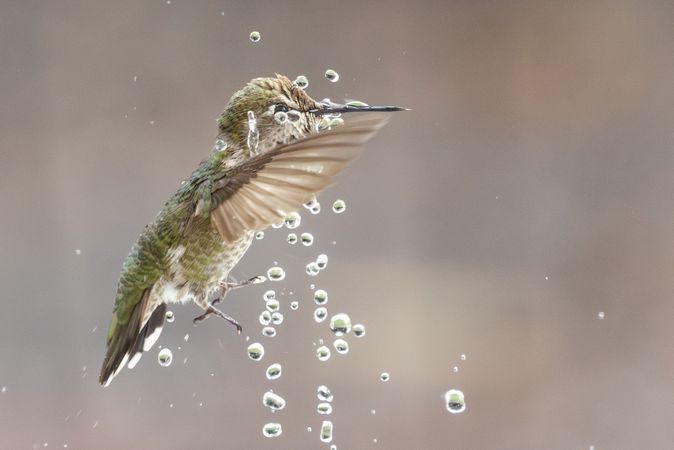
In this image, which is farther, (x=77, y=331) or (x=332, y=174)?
(x=77, y=331)

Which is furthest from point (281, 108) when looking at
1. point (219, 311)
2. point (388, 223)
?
point (388, 223)

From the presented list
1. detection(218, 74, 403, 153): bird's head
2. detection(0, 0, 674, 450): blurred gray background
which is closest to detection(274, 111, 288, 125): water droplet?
detection(218, 74, 403, 153): bird's head

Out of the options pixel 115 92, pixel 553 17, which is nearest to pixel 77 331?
pixel 115 92

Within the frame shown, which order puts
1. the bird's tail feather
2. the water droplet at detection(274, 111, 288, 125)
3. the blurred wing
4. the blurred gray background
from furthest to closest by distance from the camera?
1. the blurred gray background
2. the bird's tail feather
3. the water droplet at detection(274, 111, 288, 125)
4. the blurred wing

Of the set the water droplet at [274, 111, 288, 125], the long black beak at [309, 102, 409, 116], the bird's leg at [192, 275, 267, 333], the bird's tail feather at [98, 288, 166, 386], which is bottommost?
the bird's tail feather at [98, 288, 166, 386]

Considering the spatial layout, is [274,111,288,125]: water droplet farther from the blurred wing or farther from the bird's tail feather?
the bird's tail feather

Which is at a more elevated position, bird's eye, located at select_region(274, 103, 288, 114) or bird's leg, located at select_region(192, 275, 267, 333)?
bird's eye, located at select_region(274, 103, 288, 114)

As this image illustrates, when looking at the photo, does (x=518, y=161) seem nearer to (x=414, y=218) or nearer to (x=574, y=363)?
(x=414, y=218)
